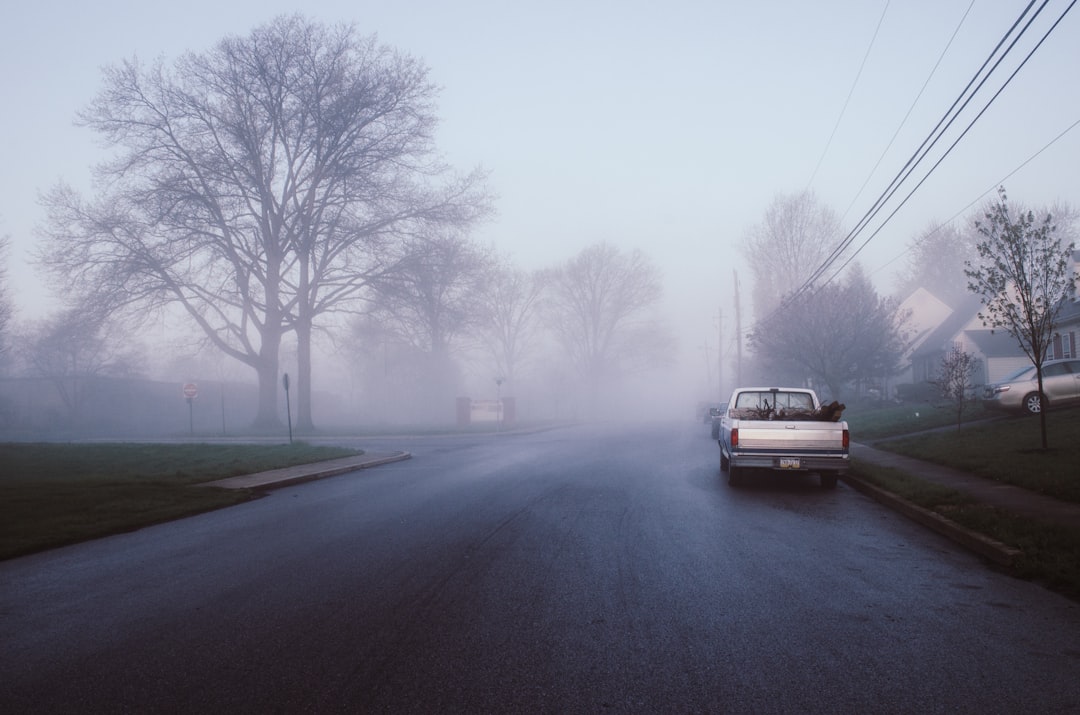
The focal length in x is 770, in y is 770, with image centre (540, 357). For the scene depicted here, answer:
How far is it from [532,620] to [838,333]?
3726 centimetres

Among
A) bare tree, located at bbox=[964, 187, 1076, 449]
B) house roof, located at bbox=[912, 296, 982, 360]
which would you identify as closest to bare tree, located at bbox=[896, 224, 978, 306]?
house roof, located at bbox=[912, 296, 982, 360]

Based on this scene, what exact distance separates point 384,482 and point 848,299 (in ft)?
105

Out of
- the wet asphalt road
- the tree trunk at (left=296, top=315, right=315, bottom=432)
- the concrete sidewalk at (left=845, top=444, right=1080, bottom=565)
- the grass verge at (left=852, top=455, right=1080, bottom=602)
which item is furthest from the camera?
the tree trunk at (left=296, top=315, right=315, bottom=432)

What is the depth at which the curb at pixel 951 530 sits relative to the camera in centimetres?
752

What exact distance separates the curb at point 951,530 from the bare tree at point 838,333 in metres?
27.8

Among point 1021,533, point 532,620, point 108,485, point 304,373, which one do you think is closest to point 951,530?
point 1021,533

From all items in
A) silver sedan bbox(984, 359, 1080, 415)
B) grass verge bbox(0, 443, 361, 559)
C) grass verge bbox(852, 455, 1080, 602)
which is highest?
silver sedan bbox(984, 359, 1080, 415)

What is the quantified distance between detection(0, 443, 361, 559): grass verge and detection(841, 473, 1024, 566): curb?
10.4m

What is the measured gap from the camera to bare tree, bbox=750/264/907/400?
39.7m

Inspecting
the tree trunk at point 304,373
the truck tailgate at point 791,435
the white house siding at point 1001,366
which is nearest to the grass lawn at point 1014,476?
the truck tailgate at point 791,435

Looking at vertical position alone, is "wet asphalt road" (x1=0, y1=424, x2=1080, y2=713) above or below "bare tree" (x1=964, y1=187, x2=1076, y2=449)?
below

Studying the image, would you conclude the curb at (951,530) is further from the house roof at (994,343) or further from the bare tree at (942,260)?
the bare tree at (942,260)

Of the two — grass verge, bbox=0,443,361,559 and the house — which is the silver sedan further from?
grass verge, bbox=0,443,361,559

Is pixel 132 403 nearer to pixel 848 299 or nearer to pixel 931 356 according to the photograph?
pixel 848 299
